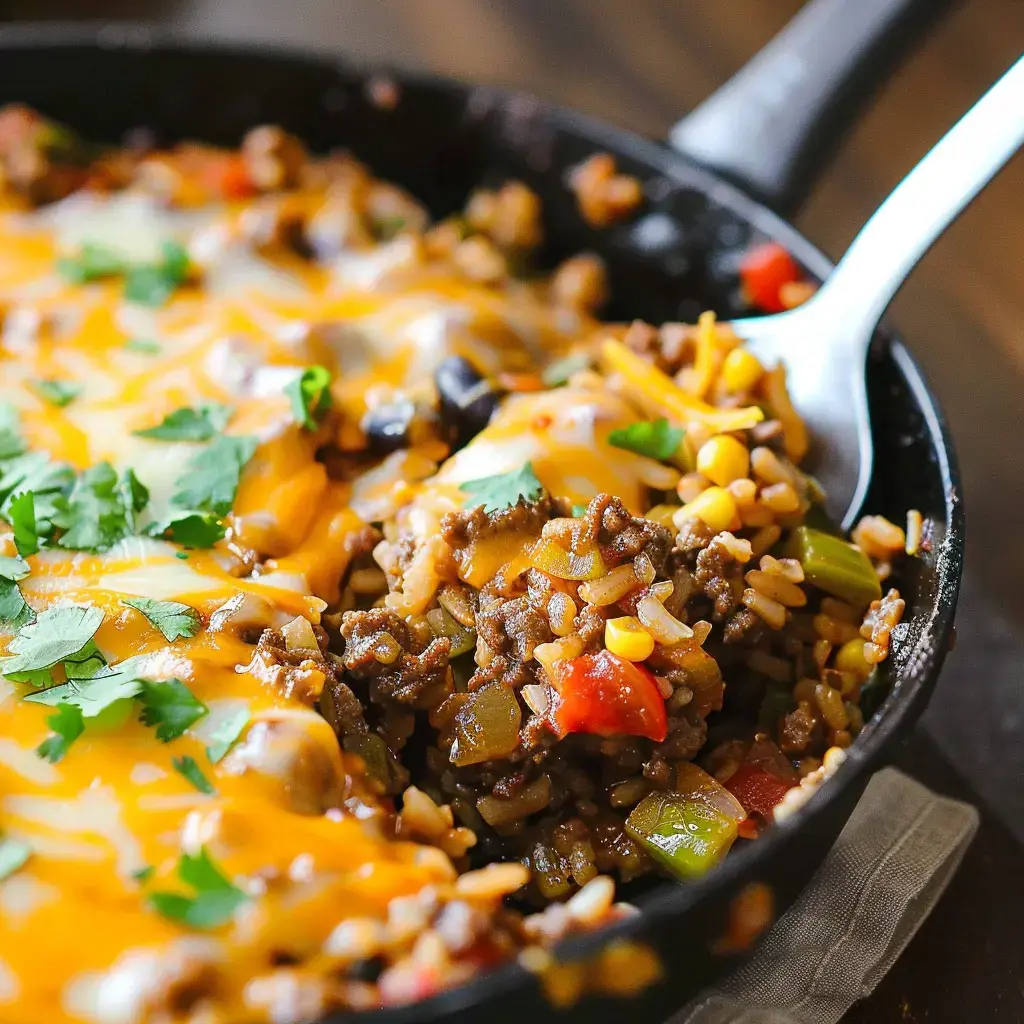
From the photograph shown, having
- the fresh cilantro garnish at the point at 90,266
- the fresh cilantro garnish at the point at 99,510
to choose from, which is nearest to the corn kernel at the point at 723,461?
the fresh cilantro garnish at the point at 99,510

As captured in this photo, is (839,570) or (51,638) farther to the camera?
(839,570)

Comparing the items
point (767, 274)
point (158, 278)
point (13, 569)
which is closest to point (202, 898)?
point (13, 569)

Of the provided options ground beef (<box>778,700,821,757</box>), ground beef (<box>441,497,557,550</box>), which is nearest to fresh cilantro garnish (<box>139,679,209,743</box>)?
ground beef (<box>441,497,557,550</box>)

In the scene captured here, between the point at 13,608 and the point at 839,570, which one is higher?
the point at 839,570

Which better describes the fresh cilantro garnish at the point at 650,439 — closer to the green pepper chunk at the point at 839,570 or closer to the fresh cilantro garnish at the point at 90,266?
the green pepper chunk at the point at 839,570

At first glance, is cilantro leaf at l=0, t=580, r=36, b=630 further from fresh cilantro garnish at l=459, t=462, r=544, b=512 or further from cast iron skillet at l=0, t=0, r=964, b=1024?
cast iron skillet at l=0, t=0, r=964, b=1024

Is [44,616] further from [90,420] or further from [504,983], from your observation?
[504,983]

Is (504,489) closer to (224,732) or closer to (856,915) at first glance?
(224,732)
